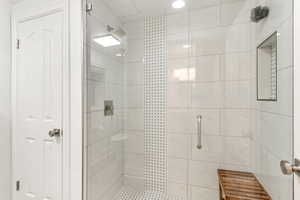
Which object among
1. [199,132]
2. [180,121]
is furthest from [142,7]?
[199,132]

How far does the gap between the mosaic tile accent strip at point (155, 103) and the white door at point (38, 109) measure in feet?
2.96

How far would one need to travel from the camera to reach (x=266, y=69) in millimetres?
1374

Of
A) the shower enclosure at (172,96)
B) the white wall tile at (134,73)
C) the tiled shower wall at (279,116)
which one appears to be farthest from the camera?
the white wall tile at (134,73)

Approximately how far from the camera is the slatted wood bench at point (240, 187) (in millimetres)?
1180

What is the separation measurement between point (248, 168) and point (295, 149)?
948 mm

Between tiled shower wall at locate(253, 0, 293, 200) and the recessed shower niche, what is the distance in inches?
2.5

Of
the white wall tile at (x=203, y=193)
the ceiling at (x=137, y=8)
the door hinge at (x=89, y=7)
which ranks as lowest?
the white wall tile at (x=203, y=193)

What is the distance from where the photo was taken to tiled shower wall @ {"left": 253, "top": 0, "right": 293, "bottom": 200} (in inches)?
33.9

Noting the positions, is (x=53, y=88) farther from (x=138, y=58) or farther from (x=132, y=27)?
(x=132, y=27)

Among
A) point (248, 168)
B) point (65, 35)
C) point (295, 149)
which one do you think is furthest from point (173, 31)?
point (248, 168)

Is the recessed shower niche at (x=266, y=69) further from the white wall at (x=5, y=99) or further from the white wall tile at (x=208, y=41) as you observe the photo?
the white wall at (x=5, y=99)

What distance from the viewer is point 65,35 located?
1440 mm

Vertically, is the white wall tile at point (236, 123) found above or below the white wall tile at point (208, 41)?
below

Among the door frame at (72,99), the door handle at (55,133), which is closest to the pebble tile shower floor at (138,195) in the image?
the door frame at (72,99)
